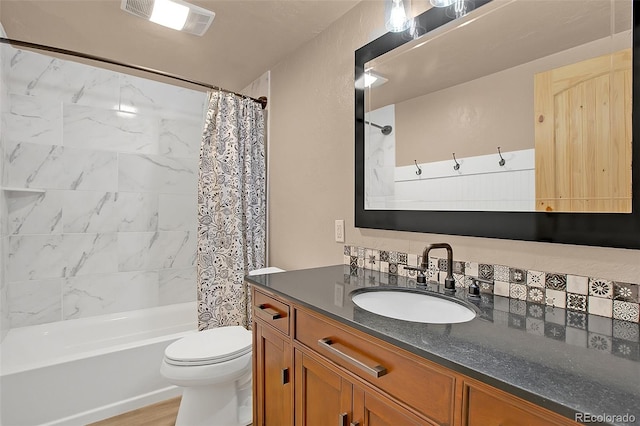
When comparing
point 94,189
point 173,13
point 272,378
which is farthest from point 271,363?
point 94,189

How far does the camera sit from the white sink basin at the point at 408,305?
1103mm

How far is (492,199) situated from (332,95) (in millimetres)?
1123

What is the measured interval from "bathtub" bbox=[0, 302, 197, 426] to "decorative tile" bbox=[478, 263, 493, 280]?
Result: 2027 mm

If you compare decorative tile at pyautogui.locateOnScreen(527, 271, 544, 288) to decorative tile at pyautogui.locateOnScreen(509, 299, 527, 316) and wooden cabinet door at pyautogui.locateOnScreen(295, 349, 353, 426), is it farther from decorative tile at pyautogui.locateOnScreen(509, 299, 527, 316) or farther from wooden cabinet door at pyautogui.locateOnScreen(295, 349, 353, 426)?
wooden cabinet door at pyautogui.locateOnScreen(295, 349, 353, 426)

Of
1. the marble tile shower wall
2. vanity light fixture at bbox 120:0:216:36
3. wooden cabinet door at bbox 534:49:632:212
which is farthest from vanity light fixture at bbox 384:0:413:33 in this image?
the marble tile shower wall

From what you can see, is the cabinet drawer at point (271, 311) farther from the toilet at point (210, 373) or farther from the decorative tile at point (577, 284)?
the decorative tile at point (577, 284)

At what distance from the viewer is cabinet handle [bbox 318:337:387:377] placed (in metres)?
0.80

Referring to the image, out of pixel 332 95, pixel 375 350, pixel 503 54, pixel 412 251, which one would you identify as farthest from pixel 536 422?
pixel 332 95

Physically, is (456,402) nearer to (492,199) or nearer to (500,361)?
(500,361)

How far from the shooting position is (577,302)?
945mm

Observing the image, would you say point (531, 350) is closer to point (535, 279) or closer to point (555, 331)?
point (555, 331)

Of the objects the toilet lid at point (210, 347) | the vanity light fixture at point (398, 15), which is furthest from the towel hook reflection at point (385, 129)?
the toilet lid at point (210, 347)

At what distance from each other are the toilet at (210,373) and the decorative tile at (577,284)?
4.94 ft

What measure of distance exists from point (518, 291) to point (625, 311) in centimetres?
26
